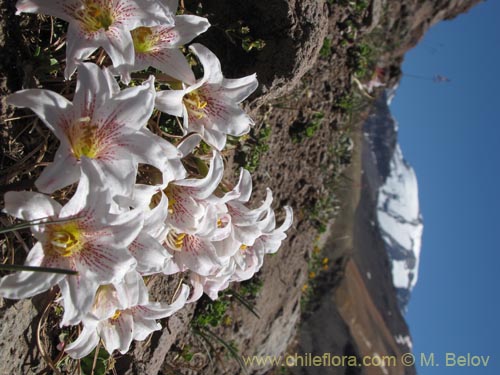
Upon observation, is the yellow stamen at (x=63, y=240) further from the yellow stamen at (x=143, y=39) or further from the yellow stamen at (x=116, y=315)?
the yellow stamen at (x=143, y=39)

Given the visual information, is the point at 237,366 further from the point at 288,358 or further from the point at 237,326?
the point at 288,358

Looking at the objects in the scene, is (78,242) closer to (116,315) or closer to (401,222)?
(116,315)

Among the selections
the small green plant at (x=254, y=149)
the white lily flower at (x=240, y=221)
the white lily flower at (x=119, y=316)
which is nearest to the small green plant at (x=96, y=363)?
the white lily flower at (x=119, y=316)

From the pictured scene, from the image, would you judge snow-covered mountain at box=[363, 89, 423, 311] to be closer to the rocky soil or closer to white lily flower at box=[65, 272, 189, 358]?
the rocky soil

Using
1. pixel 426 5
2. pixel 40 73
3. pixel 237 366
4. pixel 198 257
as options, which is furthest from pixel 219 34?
pixel 426 5

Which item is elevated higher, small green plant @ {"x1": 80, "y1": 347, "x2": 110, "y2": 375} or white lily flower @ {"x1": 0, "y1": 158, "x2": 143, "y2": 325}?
white lily flower @ {"x1": 0, "y1": 158, "x2": 143, "y2": 325}

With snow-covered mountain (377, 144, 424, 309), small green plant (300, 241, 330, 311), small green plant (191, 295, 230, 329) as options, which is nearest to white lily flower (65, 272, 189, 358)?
small green plant (191, 295, 230, 329)
